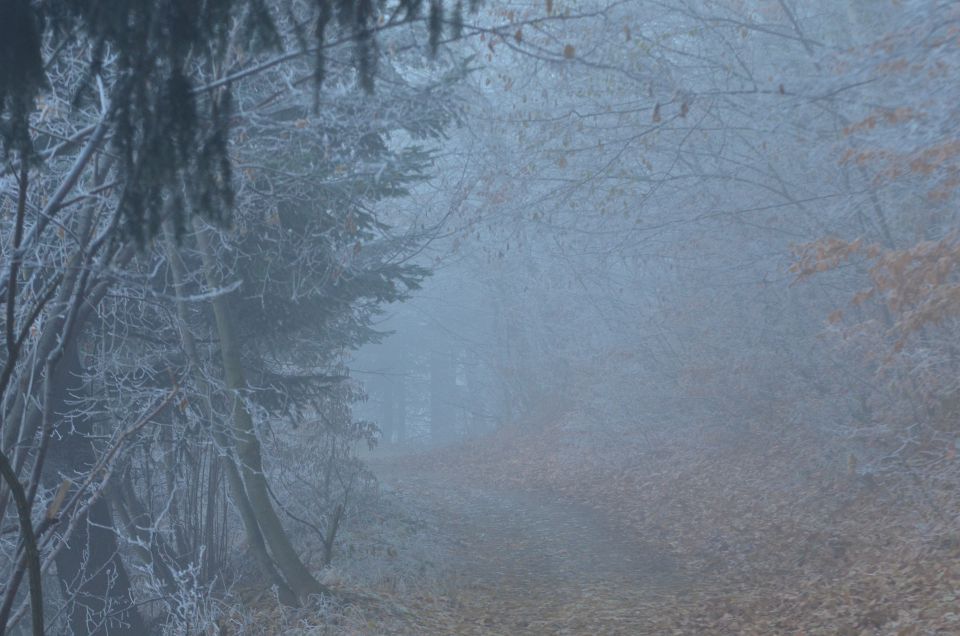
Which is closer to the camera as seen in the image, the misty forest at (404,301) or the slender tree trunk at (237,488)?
the misty forest at (404,301)

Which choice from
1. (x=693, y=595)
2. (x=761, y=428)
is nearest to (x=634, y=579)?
(x=693, y=595)

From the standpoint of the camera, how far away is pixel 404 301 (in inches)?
539

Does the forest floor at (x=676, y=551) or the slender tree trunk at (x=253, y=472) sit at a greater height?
the slender tree trunk at (x=253, y=472)

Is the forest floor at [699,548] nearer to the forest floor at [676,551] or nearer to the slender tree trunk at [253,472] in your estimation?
the forest floor at [676,551]

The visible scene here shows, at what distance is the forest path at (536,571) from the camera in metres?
9.47

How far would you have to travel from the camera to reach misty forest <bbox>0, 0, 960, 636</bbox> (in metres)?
4.36

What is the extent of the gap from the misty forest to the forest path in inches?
3.7

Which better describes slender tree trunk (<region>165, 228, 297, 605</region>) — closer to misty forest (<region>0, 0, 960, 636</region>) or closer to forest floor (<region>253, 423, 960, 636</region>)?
misty forest (<region>0, 0, 960, 636</region>)

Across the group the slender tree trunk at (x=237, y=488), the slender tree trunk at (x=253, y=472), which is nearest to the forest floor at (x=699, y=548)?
the slender tree trunk at (x=253, y=472)

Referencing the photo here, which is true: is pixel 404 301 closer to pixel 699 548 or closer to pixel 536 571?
pixel 536 571

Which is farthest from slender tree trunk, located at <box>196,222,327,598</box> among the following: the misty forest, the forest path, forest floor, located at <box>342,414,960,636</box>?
the forest path

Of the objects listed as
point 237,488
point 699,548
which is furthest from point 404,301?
point 699,548

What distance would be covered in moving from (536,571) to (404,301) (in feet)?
15.0

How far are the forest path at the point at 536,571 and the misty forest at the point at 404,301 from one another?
3.7 inches
